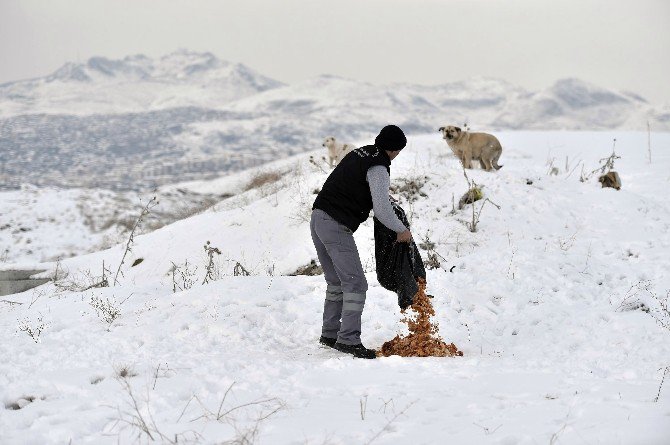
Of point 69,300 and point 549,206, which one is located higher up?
point 549,206

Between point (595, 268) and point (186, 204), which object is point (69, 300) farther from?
point (186, 204)

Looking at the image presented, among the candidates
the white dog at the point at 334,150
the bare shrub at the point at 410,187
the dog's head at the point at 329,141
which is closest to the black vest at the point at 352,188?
the bare shrub at the point at 410,187

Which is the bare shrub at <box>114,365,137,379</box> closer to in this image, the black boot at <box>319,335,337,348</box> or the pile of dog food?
the black boot at <box>319,335,337,348</box>

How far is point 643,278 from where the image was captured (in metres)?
7.14

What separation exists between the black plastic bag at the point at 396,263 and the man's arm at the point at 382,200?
318 millimetres

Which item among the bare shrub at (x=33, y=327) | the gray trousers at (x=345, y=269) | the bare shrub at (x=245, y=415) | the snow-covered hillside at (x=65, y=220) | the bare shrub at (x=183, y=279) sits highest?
the gray trousers at (x=345, y=269)

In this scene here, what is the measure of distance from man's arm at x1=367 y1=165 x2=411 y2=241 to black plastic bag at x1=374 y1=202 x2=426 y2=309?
0.32 meters

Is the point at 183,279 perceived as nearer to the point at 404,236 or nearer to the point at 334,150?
the point at 404,236

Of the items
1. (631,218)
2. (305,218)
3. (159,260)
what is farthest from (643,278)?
(159,260)

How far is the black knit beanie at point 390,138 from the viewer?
4.90m

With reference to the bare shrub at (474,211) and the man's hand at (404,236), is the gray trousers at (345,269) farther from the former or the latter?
the bare shrub at (474,211)

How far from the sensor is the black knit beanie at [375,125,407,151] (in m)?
4.90

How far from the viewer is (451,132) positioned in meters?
12.9

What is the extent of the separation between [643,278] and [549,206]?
3.52 meters
